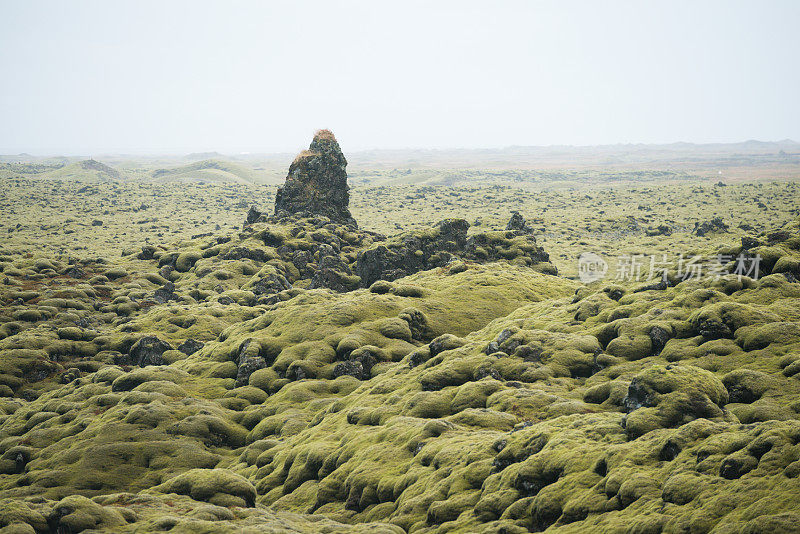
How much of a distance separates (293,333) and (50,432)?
92.7ft

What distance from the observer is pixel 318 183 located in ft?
477

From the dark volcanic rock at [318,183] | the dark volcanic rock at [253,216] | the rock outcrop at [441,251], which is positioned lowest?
the rock outcrop at [441,251]

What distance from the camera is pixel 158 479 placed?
48.6 metres

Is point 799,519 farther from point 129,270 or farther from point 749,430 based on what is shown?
point 129,270

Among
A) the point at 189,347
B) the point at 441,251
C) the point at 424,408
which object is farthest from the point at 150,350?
the point at 441,251

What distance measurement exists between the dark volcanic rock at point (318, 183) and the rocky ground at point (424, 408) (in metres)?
45.6

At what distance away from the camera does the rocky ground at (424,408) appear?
26766 mm

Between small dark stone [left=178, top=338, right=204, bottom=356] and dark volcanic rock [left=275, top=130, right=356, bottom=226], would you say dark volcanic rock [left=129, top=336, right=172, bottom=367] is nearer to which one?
small dark stone [left=178, top=338, right=204, bottom=356]

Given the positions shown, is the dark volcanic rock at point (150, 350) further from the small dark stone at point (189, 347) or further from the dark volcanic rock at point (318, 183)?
the dark volcanic rock at point (318, 183)

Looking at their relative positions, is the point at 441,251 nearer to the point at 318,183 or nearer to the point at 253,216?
the point at 318,183

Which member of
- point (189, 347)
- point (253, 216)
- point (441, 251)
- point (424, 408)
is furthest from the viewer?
point (253, 216)

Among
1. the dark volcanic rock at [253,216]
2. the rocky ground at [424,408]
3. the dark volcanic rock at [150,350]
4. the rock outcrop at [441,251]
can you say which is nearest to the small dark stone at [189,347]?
the rocky ground at [424,408]

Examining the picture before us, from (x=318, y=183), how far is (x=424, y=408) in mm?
107144


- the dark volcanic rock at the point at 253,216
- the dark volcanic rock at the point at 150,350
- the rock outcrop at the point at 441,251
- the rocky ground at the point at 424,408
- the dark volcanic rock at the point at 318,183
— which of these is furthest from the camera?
the dark volcanic rock at the point at 253,216
